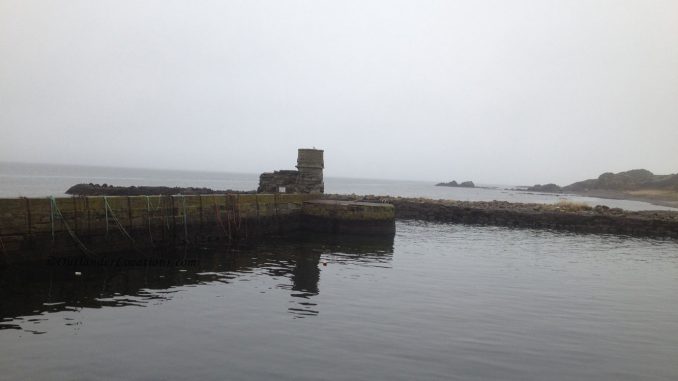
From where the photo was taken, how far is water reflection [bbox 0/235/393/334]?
9008 mm

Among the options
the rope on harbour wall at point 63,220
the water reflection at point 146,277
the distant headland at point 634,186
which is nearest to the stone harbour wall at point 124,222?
the rope on harbour wall at point 63,220

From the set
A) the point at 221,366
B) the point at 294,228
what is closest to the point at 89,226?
the point at 221,366

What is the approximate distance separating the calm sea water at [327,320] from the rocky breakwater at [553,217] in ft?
50.7

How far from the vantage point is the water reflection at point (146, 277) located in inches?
355

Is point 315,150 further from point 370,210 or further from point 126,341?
point 126,341

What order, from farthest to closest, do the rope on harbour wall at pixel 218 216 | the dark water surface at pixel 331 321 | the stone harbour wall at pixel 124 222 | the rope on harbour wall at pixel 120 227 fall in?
1. the rope on harbour wall at pixel 218 216
2. the rope on harbour wall at pixel 120 227
3. the stone harbour wall at pixel 124 222
4. the dark water surface at pixel 331 321

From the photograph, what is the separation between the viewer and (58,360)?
6398 mm

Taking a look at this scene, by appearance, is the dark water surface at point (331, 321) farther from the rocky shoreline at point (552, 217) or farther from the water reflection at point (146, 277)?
the rocky shoreline at point (552, 217)

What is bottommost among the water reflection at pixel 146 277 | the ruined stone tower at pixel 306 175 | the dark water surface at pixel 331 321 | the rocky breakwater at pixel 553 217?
the dark water surface at pixel 331 321

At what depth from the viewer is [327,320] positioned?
894 cm

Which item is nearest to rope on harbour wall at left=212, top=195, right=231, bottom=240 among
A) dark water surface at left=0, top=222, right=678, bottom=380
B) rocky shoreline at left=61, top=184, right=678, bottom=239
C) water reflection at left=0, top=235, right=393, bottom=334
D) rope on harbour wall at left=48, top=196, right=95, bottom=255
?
water reflection at left=0, top=235, right=393, bottom=334

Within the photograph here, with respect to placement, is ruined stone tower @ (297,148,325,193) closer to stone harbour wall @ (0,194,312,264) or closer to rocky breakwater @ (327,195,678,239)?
stone harbour wall @ (0,194,312,264)

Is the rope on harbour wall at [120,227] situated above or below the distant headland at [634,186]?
below

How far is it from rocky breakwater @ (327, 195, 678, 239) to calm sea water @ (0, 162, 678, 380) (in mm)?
15454
